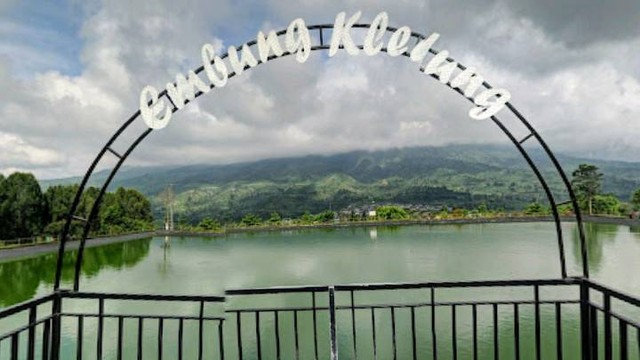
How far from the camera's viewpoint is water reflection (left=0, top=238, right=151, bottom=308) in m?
19.0

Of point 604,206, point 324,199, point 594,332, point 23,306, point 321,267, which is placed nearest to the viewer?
point 23,306

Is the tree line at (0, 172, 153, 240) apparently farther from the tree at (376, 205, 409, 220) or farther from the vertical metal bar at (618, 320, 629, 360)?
the tree at (376, 205, 409, 220)

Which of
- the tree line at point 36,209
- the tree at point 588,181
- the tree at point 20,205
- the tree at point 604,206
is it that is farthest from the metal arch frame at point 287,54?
the tree at point 604,206

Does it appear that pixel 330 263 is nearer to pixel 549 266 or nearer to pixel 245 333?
pixel 549 266

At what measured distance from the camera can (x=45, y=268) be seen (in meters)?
25.2

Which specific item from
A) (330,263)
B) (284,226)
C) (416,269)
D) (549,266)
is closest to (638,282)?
(549,266)

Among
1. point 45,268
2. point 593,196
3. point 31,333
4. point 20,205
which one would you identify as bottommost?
point 45,268

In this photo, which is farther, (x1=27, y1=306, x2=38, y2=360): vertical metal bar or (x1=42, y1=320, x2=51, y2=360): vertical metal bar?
(x1=42, y1=320, x2=51, y2=360): vertical metal bar

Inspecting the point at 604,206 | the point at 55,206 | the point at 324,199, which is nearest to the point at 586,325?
the point at 55,206

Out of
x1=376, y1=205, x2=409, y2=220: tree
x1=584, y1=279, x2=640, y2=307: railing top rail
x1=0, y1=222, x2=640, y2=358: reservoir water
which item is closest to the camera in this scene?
x1=584, y1=279, x2=640, y2=307: railing top rail

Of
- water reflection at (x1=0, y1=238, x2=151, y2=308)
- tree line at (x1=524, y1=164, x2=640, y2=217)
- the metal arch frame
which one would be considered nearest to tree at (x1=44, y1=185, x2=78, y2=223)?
water reflection at (x1=0, y1=238, x2=151, y2=308)

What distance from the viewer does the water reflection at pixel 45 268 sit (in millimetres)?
19000

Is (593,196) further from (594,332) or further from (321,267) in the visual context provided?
(594,332)

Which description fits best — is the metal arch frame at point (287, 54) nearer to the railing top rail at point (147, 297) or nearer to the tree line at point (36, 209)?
the railing top rail at point (147, 297)
